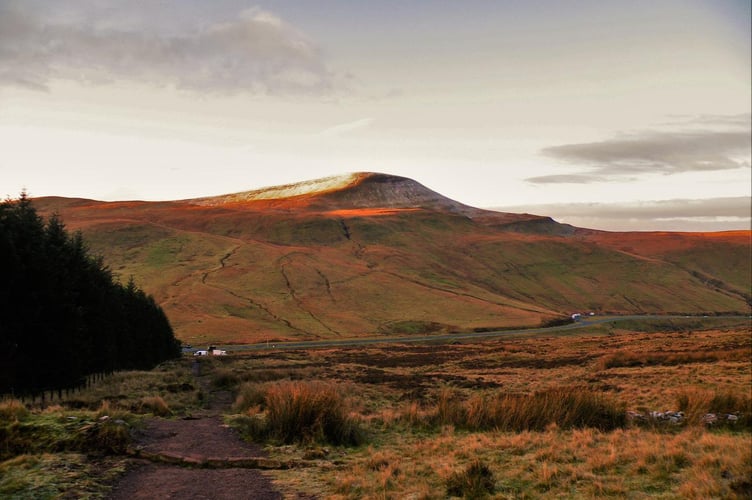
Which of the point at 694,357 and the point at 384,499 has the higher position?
the point at 384,499

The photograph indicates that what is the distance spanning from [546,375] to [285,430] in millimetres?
28405

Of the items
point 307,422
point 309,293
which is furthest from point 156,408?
point 309,293

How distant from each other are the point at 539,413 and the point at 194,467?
35.4 ft

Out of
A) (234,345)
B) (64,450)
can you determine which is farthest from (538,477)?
(234,345)

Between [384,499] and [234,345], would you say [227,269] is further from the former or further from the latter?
[384,499]

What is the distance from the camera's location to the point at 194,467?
1231 cm

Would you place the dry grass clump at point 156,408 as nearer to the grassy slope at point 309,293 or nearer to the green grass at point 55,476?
the green grass at point 55,476

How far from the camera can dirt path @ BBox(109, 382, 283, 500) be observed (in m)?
10.3

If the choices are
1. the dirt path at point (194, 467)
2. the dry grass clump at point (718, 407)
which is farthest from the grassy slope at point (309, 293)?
the dry grass clump at point (718, 407)

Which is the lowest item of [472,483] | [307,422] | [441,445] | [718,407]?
[718,407]

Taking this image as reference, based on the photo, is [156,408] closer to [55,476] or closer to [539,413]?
[55,476]

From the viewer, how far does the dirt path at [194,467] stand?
33.9 feet

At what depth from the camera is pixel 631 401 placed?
2331cm

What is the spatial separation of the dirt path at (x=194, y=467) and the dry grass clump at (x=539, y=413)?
7049mm
